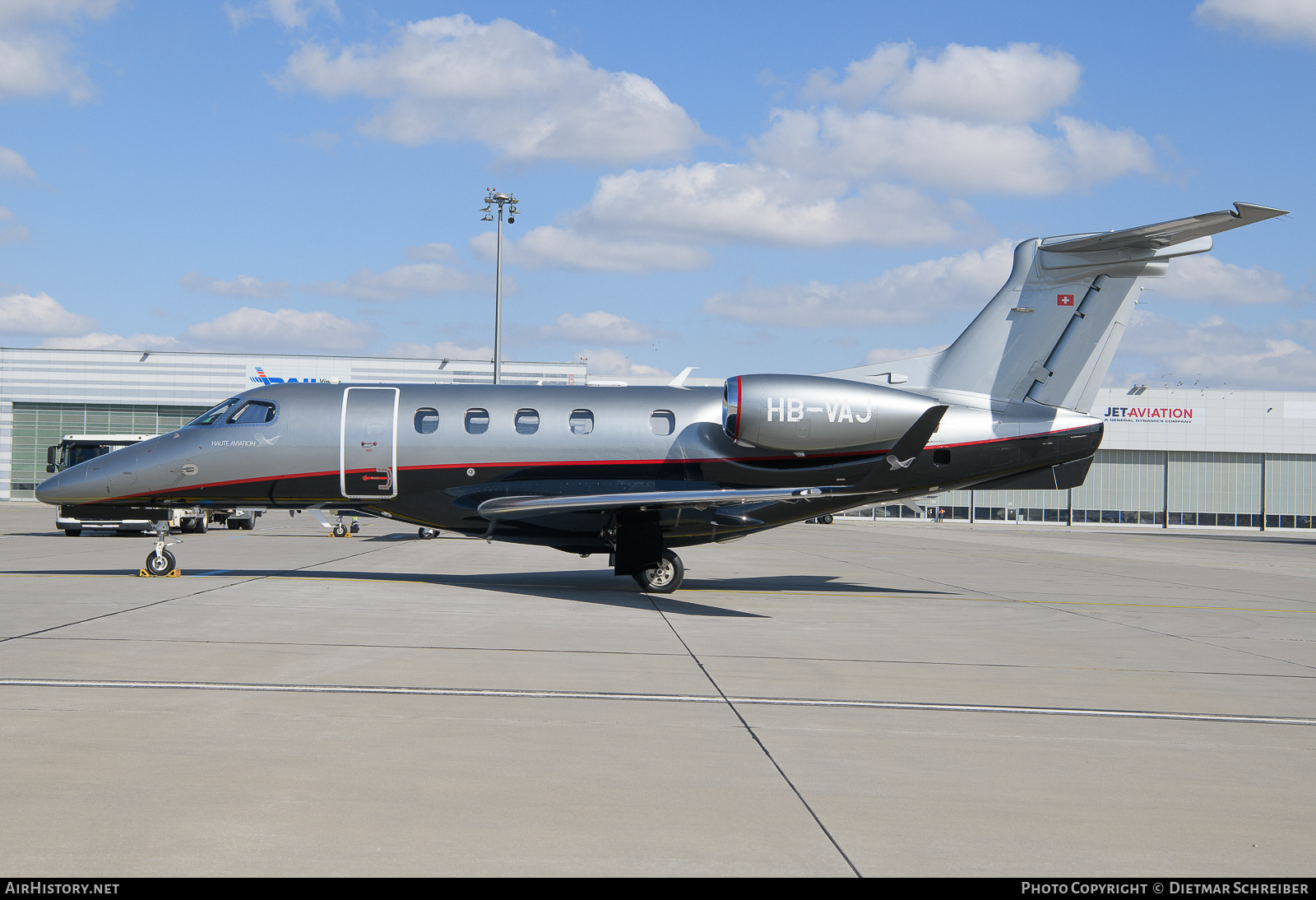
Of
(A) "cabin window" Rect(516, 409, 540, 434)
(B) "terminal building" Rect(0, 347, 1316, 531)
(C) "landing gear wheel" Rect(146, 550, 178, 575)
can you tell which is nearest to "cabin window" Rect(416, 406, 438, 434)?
(A) "cabin window" Rect(516, 409, 540, 434)

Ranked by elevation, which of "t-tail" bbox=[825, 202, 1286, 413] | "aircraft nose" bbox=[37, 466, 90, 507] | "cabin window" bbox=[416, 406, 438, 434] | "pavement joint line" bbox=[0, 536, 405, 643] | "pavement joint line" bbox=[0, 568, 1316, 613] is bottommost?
"pavement joint line" bbox=[0, 568, 1316, 613]

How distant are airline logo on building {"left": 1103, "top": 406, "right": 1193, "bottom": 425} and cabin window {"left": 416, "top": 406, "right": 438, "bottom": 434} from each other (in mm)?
69921

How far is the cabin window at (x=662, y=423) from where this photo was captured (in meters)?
15.8

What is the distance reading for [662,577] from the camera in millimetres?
15398

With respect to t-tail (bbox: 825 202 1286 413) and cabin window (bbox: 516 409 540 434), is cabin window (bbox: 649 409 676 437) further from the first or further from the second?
t-tail (bbox: 825 202 1286 413)

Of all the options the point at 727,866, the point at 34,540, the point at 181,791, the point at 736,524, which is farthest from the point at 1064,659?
the point at 34,540

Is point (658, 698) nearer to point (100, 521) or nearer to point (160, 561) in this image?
point (160, 561)

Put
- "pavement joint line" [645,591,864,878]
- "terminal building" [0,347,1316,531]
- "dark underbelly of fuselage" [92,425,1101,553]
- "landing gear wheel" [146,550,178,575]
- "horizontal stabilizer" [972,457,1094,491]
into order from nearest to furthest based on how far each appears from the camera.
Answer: "pavement joint line" [645,591,864,878] < "dark underbelly of fuselage" [92,425,1101,553] < "landing gear wheel" [146,550,178,575] < "horizontal stabilizer" [972,457,1094,491] < "terminal building" [0,347,1316,531]

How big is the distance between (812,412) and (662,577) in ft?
11.9

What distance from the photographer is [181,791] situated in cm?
500

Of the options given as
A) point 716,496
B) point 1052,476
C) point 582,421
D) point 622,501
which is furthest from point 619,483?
point 1052,476

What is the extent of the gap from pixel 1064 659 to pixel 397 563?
14.5 meters

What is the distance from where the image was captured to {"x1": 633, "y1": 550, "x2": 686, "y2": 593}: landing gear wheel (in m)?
15.4

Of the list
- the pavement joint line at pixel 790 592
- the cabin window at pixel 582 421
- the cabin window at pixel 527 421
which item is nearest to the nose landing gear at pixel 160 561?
the pavement joint line at pixel 790 592
